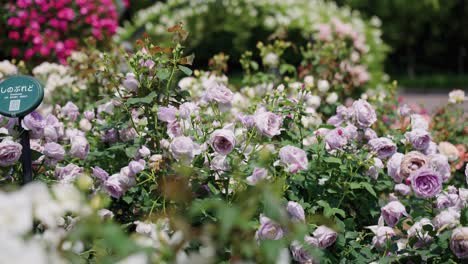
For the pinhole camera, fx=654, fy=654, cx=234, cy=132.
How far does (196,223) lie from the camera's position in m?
2.08

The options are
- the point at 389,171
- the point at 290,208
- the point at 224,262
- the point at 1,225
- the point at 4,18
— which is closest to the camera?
the point at 1,225

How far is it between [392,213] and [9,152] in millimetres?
1250

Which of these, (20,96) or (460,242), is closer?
(460,242)

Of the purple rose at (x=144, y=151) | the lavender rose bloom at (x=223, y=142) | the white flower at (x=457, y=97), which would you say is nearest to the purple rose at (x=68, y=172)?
the purple rose at (x=144, y=151)

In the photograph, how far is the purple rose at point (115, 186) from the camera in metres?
2.18

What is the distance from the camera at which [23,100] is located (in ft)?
6.89

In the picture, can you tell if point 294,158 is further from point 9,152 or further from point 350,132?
point 9,152

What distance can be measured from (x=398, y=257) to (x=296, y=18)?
5430 millimetres

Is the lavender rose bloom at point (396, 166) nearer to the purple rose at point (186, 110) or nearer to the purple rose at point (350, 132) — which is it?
the purple rose at point (350, 132)

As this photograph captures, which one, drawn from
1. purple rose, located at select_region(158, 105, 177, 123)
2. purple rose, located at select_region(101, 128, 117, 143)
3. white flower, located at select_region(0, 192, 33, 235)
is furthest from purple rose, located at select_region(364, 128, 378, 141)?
white flower, located at select_region(0, 192, 33, 235)

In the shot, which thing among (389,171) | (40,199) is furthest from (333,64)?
(40,199)

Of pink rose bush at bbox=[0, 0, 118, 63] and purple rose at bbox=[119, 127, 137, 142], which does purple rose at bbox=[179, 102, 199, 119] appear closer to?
purple rose at bbox=[119, 127, 137, 142]

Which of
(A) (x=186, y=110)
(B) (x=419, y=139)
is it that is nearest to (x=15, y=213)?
(A) (x=186, y=110)

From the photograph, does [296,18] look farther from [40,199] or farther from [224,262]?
[40,199]
